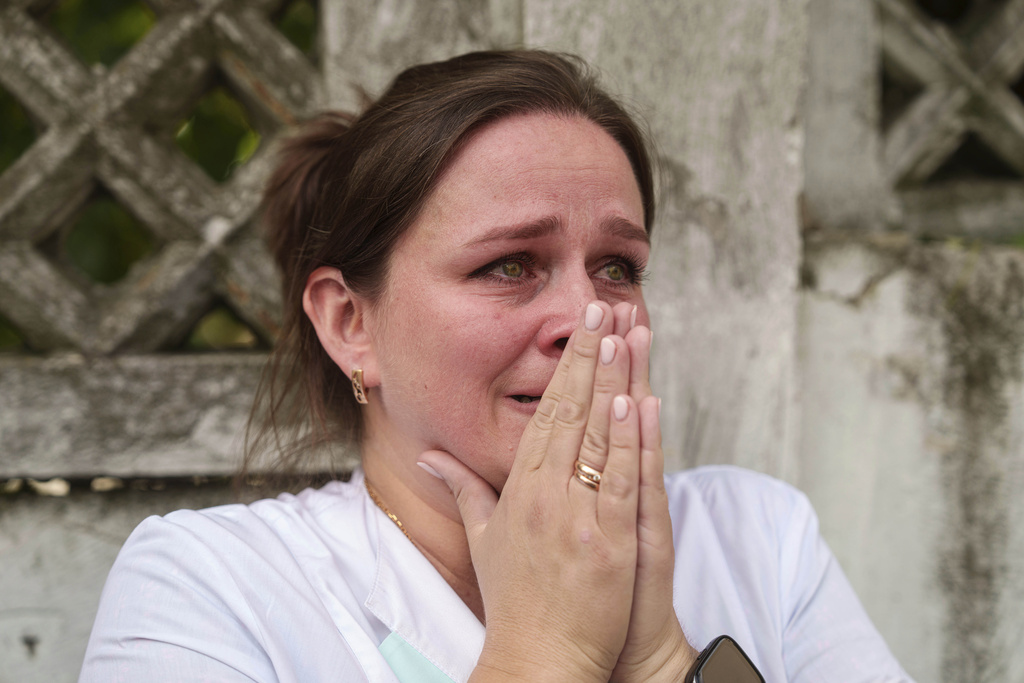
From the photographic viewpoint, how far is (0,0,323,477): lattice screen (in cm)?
185

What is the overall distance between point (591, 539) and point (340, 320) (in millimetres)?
779

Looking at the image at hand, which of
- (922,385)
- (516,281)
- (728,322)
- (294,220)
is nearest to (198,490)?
(294,220)

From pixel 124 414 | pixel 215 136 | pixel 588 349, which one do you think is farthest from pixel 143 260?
pixel 588 349

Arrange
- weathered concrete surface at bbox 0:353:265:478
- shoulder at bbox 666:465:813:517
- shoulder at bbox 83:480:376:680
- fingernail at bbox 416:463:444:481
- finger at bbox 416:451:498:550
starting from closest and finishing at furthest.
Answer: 1. shoulder at bbox 83:480:376:680
2. finger at bbox 416:451:498:550
3. fingernail at bbox 416:463:444:481
4. shoulder at bbox 666:465:813:517
5. weathered concrete surface at bbox 0:353:265:478

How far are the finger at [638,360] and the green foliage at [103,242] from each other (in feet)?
7.26

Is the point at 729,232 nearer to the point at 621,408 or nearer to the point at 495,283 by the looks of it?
the point at 495,283

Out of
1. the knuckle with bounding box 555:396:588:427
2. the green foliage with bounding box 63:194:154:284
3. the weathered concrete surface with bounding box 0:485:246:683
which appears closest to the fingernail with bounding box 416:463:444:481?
the knuckle with bounding box 555:396:588:427

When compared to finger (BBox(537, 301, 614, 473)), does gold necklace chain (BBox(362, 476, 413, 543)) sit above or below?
below

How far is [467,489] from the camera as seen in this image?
1258 mm

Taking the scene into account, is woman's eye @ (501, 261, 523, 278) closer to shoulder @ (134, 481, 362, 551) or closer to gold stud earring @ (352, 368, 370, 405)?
gold stud earring @ (352, 368, 370, 405)

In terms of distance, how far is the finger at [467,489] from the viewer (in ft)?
3.93

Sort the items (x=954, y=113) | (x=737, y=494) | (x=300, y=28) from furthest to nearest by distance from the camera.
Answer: (x=300, y=28), (x=954, y=113), (x=737, y=494)

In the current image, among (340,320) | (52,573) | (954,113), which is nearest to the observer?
→ (340,320)

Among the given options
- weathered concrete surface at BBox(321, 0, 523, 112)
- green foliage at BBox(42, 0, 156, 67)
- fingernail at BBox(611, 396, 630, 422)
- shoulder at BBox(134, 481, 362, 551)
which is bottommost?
shoulder at BBox(134, 481, 362, 551)
